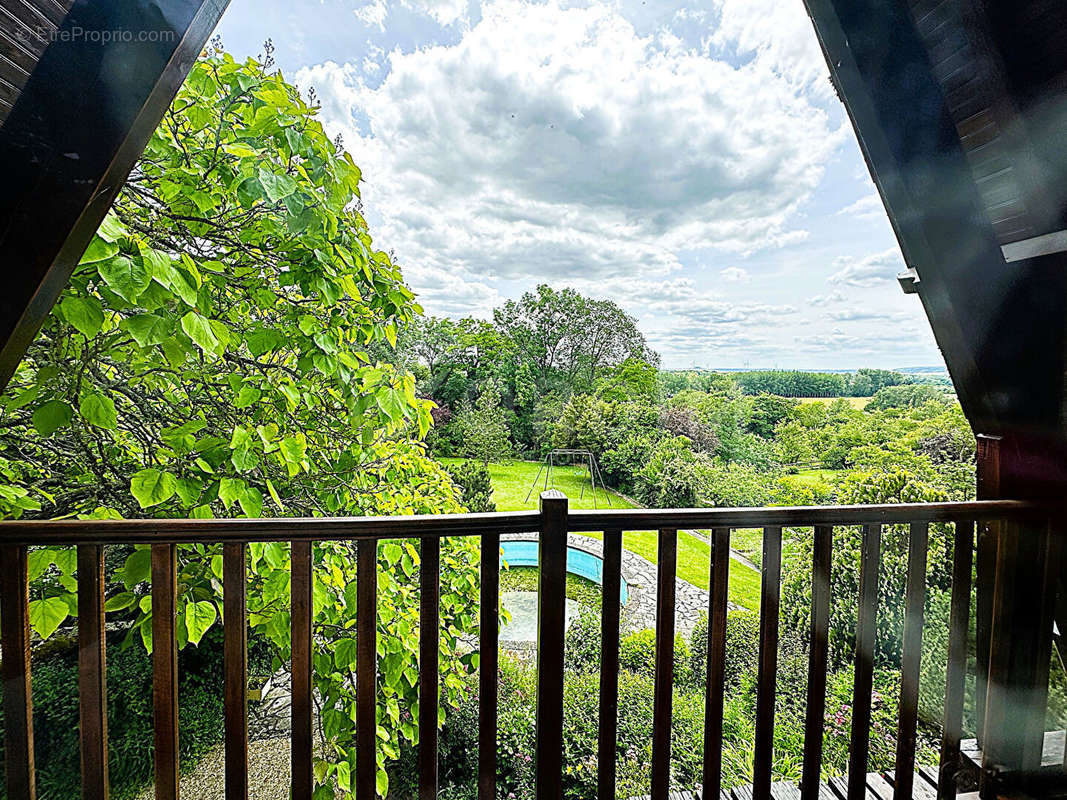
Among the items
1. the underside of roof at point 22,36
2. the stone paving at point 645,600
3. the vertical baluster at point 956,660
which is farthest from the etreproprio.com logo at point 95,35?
the stone paving at point 645,600

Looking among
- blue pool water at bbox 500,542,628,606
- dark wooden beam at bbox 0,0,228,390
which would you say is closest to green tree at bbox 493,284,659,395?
blue pool water at bbox 500,542,628,606

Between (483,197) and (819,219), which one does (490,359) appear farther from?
(819,219)

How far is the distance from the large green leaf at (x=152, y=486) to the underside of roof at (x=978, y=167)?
2.15m

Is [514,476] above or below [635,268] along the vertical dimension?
below

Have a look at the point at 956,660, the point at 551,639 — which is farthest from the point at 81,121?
the point at 956,660

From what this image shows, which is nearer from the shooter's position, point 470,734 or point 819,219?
point 470,734

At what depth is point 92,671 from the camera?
119 cm

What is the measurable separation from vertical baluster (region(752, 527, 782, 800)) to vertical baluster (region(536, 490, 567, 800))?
55 cm

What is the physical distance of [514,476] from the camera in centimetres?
681

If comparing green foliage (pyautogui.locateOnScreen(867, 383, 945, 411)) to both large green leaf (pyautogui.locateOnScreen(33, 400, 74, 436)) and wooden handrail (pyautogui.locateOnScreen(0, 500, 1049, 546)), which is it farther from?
large green leaf (pyautogui.locateOnScreen(33, 400, 74, 436))

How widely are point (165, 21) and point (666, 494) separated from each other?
6.51 m

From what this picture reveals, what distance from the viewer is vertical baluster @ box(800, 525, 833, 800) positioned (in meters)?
1.40

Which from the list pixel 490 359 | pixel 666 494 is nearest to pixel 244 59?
pixel 490 359

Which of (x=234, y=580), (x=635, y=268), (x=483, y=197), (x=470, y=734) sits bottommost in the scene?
(x=470, y=734)
